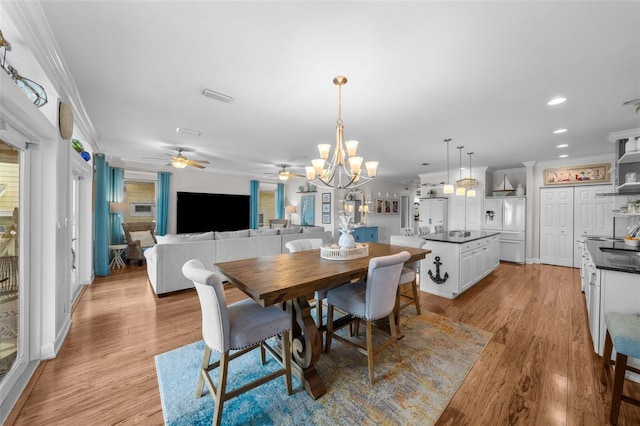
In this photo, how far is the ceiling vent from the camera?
8.10 ft

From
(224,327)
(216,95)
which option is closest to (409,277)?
(224,327)

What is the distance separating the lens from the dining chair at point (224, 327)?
1.44 metres

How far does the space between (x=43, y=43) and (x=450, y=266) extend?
470cm

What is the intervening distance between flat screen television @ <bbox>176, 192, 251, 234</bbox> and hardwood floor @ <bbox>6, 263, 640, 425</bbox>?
317 centimetres

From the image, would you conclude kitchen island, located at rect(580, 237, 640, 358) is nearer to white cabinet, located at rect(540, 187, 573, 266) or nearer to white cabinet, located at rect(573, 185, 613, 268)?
white cabinet, located at rect(573, 185, 613, 268)

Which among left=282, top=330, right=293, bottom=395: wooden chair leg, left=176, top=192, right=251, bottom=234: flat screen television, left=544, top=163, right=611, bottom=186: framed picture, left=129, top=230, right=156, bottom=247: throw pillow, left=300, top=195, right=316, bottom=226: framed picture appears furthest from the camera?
left=300, top=195, right=316, bottom=226: framed picture

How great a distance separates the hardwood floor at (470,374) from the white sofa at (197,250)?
0.91 ft

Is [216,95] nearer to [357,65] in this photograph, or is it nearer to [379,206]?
[357,65]

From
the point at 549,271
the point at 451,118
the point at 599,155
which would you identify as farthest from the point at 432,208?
the point at 451,118

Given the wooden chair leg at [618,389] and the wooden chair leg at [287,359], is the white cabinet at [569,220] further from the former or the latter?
the wooden chair leg at [287,359]

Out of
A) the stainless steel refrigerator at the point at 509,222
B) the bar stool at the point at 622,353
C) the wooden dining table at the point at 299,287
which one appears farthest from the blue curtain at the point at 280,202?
the bar stool at the point at 622,353

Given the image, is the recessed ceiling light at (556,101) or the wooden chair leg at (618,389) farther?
the recessed ceiling light at (556,101)

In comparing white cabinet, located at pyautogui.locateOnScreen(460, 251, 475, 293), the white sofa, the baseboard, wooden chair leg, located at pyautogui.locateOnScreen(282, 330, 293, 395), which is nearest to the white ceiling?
the white sofa

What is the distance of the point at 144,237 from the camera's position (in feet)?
19.4
